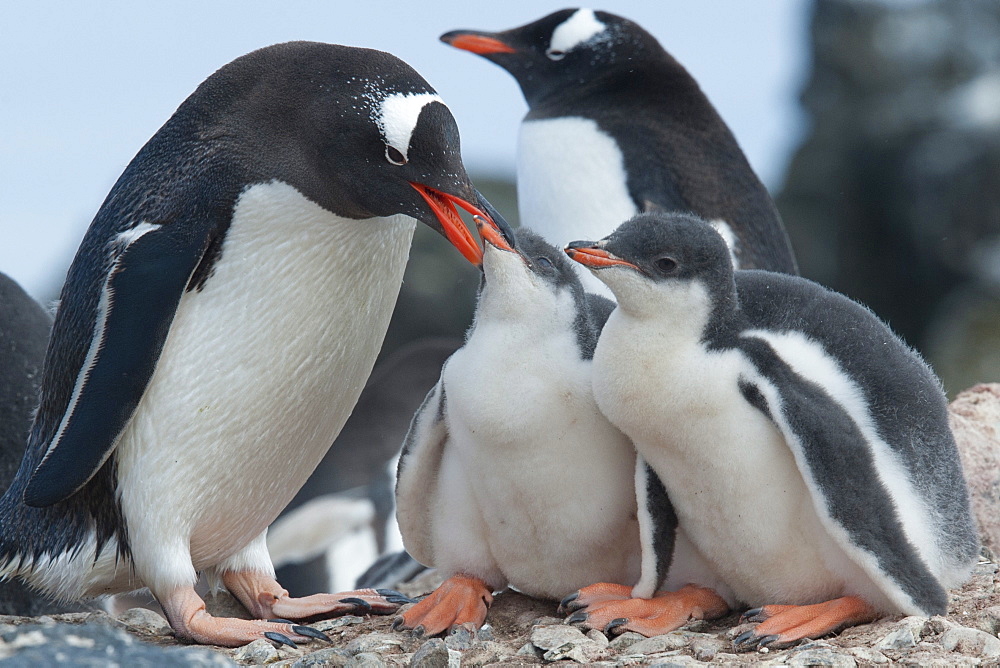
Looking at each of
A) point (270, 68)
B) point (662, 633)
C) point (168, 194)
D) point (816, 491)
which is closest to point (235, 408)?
point (168, 194)

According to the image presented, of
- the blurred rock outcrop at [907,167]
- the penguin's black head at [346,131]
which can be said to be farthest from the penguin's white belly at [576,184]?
the blurred rock outcrop at [907,167]

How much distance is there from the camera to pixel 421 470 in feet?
9.00

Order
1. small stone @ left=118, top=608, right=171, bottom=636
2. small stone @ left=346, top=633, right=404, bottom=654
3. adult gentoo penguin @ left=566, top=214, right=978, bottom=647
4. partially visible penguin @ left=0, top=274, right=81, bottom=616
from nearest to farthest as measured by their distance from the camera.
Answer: adult gentoo penguin @ left=566, top=214, right=978, bottom=647
small stone @ left=346, top=633, right=404, bottom=654
small stone @ left=118, top=608, right=171, bottom=636
partially visible penguin @ left=0, top=274, right=81, bottom=616

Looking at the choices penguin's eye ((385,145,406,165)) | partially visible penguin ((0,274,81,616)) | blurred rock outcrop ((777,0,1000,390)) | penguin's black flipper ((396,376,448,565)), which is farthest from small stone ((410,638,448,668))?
blurred rock outcrop ((777,0,1000,390))

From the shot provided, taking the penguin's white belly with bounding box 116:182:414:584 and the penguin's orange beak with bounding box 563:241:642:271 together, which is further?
the penguin's white belly with bounding box 116:182:414:584

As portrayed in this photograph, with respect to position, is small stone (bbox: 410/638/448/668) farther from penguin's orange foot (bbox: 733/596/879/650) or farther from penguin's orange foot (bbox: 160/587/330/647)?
penguin's orange foot (bbox: 733/596/879/650)

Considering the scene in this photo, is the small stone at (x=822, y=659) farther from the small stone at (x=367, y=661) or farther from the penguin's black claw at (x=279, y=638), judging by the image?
the penguin's black claw at (x=279, y=638)

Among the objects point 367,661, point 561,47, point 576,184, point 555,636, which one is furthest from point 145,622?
point 561,47

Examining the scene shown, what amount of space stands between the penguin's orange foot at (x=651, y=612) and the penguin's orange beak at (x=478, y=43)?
3.01 meters

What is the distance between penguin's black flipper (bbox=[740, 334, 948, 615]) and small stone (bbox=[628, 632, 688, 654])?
15.1 inches

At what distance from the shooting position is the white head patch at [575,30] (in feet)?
15.5

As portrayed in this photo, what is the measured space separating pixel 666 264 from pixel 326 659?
1066mm

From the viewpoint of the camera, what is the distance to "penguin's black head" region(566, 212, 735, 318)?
2273 millimetres

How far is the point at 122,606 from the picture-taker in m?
5.18
